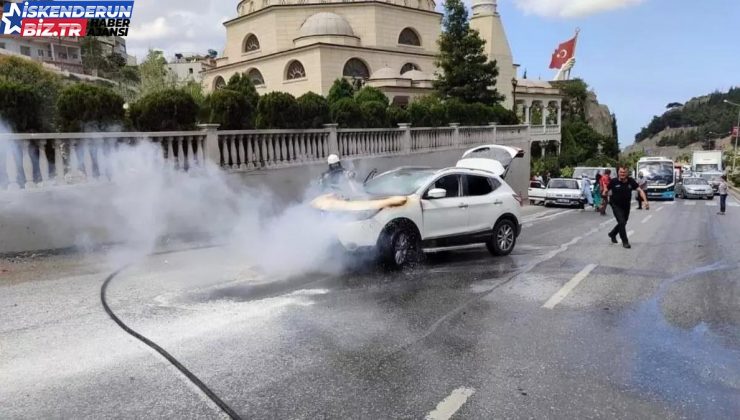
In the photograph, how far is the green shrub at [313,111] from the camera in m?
13.4

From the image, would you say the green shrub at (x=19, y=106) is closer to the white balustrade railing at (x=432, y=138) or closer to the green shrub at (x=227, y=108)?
the green shrub at (x=227, y=108)

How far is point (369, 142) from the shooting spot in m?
15.7

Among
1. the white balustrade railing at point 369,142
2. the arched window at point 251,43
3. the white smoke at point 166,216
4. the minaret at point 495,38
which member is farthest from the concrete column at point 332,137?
the arched window at point 251,43

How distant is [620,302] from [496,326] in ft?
6.34

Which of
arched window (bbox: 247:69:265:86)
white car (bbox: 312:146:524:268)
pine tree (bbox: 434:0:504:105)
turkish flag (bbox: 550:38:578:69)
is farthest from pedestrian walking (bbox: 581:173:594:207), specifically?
turkish flag (bbox: 550:38:578:69)

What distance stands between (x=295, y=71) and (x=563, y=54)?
1907 inches

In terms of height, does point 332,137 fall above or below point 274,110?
below

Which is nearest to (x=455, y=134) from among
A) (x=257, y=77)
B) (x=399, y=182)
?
(x=399, y=182)

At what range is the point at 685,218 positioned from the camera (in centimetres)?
1872

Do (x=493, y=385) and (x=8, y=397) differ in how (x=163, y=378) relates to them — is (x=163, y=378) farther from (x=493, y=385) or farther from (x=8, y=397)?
(x=493, y=385)

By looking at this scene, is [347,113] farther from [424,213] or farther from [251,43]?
[251,43]

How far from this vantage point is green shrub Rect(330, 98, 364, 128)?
15158mm

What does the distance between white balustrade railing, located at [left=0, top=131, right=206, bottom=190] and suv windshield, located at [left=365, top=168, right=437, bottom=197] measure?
4064 mm

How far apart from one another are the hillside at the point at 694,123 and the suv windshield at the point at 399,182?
13304 cm
